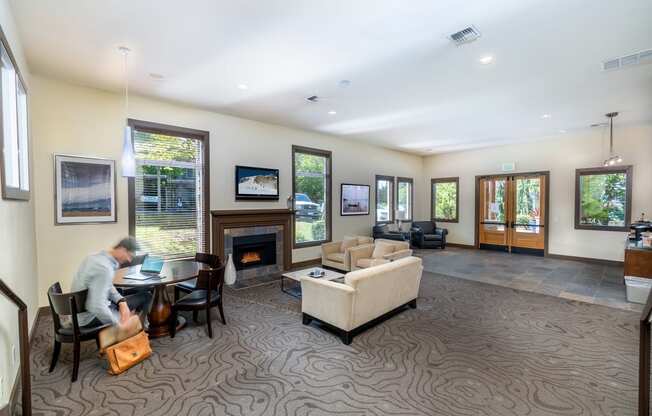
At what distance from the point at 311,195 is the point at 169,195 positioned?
3.13m

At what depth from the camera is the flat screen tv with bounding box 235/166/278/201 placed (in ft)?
18.6

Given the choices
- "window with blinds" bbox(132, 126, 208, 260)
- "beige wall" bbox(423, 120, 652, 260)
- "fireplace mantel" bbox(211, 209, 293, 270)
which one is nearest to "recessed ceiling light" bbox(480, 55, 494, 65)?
"fireplace mantel" bbox(211, 209, 293, 270)

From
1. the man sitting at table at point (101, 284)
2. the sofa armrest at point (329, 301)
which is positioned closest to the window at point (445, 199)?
the sofa armrest at point (329, 301)

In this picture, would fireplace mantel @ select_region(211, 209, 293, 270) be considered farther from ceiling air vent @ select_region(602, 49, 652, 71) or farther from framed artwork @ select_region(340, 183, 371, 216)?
ceiling air vent @ select_region(602, 49, 652, 71)

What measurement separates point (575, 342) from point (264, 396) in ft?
11.0

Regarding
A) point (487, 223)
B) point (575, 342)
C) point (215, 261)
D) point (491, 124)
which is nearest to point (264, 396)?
point (215, 261)

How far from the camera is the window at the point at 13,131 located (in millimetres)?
2230

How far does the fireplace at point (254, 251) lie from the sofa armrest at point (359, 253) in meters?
1.71

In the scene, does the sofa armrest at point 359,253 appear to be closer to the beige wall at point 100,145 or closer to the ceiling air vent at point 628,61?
the beige wall at point 100,145

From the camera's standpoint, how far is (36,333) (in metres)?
3.39

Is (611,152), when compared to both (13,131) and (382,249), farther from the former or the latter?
(13,131)

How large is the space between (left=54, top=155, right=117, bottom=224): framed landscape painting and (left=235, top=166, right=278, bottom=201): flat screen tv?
6.53 ft

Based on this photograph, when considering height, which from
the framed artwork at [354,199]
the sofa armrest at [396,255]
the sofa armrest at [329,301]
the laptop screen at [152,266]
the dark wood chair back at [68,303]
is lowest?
the sofa armrest at [329,301]

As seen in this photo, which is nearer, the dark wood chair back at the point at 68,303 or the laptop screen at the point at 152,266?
the dark wood chair back at the point at 68,303
